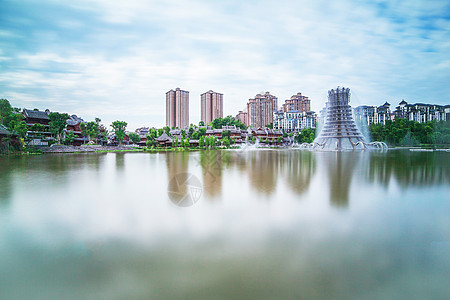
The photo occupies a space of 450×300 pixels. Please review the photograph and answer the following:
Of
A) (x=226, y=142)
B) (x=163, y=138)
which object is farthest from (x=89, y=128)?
(x=226, y=142)

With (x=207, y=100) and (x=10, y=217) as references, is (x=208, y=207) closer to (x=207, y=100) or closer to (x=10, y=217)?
(x=10, y=217)

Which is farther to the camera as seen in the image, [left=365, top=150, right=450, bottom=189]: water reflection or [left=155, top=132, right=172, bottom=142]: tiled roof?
[left=155, top=132, right=172, bottom=142]: tiled roof

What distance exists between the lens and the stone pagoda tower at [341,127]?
151 ft

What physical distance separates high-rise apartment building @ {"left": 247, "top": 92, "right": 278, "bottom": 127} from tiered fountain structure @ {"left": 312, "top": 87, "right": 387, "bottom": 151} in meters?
66.8

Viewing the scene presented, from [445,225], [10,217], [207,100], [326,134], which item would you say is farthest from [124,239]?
[207,100]

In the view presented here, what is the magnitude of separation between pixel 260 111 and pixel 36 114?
294 ft

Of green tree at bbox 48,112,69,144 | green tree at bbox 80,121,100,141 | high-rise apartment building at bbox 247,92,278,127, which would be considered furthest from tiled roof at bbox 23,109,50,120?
high-rise apartment building at bbox 247,92,278,127

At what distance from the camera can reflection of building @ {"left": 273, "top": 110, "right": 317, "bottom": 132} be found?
98.0 metres

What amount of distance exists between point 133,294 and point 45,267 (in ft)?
5.23

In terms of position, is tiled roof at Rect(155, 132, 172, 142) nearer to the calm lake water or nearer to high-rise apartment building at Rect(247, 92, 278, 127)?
the calm lake water

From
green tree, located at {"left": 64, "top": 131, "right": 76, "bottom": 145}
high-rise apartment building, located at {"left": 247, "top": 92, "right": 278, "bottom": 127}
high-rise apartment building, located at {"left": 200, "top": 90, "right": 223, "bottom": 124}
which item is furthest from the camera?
high-rise apartment building, located at {"left": 247, "top": 92, "right": 278, "bottom": 127}

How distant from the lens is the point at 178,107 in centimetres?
9669

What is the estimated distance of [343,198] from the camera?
716 cm

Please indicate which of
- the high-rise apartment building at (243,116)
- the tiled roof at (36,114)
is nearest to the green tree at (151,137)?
the tiled roof at (36,114)
